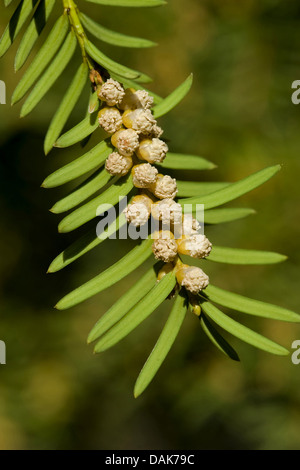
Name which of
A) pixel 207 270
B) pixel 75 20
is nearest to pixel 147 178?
pixel 75 20

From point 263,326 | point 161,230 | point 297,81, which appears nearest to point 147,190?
point 161,230

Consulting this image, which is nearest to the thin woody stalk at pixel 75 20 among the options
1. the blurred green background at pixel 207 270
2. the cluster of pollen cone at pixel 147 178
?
the cluster of pollen cone at pixel 147 178

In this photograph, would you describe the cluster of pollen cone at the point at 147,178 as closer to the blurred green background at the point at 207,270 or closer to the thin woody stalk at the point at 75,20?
the thin woody stalk at the point at 75,20

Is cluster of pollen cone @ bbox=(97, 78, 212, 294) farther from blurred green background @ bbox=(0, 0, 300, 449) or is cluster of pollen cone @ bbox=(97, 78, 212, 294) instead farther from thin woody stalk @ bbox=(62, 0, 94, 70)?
blurred green background @ bbox=(0, 0, 300, 449)

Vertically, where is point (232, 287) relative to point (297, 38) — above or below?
below

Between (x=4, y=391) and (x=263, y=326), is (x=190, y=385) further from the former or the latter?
→ (x=4, y=391)
